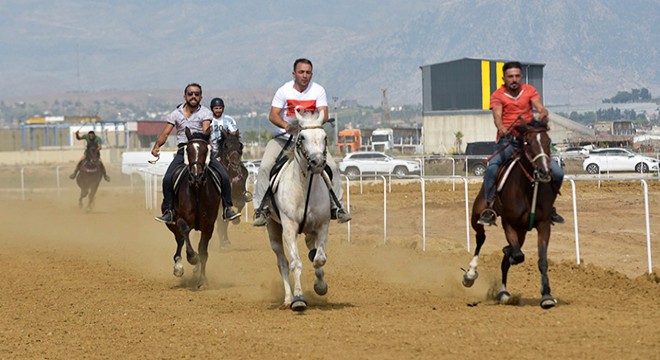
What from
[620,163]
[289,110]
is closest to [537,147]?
[289,110]

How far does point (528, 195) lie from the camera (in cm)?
1424

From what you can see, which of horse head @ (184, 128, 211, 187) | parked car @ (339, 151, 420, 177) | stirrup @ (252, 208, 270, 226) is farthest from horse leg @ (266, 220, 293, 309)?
parked car @ (339, 151, 420, 177)

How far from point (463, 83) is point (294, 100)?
9836cm

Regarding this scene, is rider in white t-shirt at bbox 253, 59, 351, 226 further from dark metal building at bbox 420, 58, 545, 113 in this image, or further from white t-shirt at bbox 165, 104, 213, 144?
dark metal building at bbox 420, 58, 545, 113

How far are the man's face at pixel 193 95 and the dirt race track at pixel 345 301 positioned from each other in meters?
2.79

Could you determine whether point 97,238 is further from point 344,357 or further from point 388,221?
point 344,357

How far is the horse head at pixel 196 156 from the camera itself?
57.0 feet

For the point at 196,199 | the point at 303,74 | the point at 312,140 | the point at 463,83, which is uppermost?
the point at 463,83

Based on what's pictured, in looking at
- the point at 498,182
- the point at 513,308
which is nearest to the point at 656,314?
the point at 513,308

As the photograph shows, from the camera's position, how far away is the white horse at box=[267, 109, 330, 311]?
546 inches

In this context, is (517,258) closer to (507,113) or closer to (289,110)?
(507,113)

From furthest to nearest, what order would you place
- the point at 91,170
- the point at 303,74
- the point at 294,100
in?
the point at 91,170 < the point at 294,100 < the point at 303,74

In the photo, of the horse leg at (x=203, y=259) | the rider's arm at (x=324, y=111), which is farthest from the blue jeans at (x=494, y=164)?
the horse leg at (x=203, y=259)

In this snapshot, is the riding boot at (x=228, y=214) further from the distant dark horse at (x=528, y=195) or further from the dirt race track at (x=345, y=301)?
the distant dark horse at (x=528, y=195)
